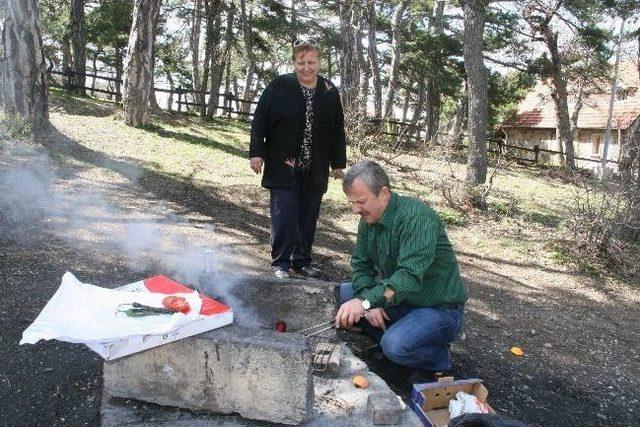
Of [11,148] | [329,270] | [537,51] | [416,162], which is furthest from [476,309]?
[537,51]

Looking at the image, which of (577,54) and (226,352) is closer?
(226,352)

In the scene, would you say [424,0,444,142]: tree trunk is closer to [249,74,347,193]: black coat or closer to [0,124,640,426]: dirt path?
[0,124,640,426]: dirt path

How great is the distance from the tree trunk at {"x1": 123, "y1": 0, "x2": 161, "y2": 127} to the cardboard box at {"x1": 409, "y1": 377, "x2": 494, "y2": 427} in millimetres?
8860

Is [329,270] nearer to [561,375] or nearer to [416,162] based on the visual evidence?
[561,375]

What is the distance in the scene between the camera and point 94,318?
6.88ft

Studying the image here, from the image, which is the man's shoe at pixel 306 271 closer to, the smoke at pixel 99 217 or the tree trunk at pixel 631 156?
the smoke at pixel 99 217

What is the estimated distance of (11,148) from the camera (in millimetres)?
6910

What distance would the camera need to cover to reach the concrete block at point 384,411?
2.28 m

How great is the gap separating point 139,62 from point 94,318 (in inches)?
345

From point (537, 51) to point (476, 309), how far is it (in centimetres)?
1712

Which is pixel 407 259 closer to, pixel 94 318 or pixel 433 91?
pixel 94 318

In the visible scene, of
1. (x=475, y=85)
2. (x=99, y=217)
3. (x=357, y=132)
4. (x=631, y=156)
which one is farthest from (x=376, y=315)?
(x=475, y=85)

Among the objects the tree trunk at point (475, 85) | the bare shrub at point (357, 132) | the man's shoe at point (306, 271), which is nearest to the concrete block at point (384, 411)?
the man's shoe at point (306, 271)

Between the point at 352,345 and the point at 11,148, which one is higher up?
the point at 11,148
